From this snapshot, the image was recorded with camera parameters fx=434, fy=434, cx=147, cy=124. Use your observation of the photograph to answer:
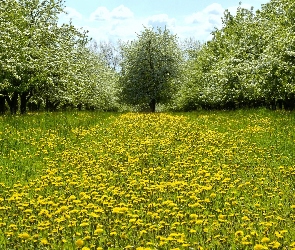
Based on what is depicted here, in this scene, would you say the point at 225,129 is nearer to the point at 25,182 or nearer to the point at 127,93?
the point at 25,182

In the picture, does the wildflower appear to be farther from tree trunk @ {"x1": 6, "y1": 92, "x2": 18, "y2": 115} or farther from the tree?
the tree

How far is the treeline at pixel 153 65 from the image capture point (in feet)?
80.6

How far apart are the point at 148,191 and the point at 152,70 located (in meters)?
47.6

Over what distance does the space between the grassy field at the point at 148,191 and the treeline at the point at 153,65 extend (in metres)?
7.22

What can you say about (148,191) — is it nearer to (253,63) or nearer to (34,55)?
(253,63)

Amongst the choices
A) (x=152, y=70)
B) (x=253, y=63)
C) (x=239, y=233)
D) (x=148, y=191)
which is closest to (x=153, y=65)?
(x=152, y=70)

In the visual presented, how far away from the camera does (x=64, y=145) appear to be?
49.1ft

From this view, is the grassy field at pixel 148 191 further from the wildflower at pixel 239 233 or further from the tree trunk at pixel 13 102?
the tree trunk at pixel 13 102

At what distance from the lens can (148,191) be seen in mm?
8344

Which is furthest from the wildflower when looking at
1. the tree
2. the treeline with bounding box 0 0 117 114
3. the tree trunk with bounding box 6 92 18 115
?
the tree

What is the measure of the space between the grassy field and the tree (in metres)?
36.7

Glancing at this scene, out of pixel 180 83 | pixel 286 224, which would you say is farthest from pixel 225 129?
pixel 180 83

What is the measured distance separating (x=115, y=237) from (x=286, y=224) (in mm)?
2720

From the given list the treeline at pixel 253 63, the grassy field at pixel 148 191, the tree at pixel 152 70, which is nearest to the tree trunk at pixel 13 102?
the grassy field at pixel 148 191
